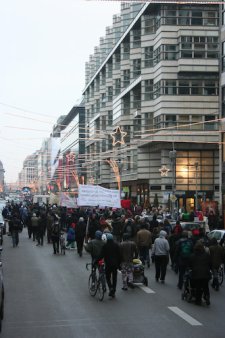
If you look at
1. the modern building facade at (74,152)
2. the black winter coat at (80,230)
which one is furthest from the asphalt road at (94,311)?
the modern building facade at (74,152)

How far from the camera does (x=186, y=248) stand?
16766 millimetres

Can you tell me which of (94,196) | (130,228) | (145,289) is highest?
(94,196)

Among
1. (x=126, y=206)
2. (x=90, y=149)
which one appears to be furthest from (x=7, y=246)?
(x=90, y=149)

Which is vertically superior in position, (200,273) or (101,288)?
(200,273)

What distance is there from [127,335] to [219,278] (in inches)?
307

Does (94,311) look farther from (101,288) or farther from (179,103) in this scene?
(179,103)

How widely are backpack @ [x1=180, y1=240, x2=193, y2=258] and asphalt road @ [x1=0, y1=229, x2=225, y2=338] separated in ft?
3.26

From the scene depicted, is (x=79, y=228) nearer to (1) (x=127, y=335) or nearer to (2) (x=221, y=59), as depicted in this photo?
(1) (x=127, y=335)

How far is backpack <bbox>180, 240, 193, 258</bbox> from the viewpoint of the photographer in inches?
653

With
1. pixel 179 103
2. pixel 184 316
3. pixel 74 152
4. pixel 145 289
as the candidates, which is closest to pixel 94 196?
pixel 145 289

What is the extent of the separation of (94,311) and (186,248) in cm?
423

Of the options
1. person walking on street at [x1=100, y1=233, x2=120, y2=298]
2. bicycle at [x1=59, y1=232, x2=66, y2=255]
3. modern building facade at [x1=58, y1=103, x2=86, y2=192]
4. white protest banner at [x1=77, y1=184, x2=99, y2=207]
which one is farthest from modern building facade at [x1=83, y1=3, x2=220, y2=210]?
person walking on street at [x1=100, y1=233, x2=120, y2=298]

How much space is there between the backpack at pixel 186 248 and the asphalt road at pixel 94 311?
99 centimetres

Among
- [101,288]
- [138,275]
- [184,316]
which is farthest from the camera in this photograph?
[138,275]
